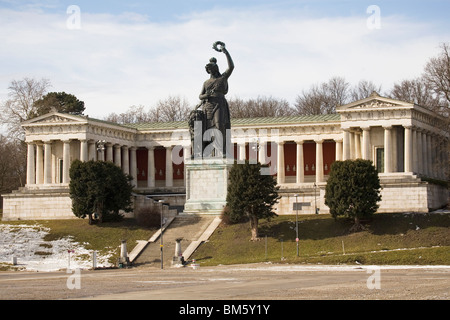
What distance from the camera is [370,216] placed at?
70.4 metres

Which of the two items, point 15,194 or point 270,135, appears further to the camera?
point 270,135

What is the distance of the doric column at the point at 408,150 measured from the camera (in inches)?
3462

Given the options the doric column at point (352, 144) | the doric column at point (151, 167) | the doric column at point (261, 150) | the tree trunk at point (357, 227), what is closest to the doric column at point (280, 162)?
the doric column at point (261, 150)

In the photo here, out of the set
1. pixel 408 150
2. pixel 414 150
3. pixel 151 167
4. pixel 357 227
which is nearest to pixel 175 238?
pixel 357 227

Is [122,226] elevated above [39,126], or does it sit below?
below

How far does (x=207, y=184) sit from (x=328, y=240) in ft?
37.8

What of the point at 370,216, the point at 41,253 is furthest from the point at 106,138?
the point at 370,216

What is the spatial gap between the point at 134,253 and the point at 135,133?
131 feet

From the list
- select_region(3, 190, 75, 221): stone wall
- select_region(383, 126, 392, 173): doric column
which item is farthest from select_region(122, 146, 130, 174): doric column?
select_region(383, 126, 392, 173): doric column

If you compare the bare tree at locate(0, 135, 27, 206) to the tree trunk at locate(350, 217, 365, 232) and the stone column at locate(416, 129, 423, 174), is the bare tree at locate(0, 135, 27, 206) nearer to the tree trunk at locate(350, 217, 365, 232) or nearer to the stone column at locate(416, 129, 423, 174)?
the stone column at locate(416, 129, 423, 174)

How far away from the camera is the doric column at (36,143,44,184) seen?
3919 inches

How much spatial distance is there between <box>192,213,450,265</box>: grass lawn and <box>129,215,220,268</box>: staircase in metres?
0.93

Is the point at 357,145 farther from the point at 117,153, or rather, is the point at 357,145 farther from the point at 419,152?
the point at 117,153
